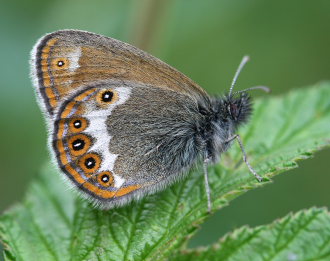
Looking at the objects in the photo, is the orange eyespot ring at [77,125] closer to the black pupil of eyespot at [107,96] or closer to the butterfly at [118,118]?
the butterfly at [118,118]

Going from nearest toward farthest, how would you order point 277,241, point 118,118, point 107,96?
point 277,241, point 107,96, point 118,118

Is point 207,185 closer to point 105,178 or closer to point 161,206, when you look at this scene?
point 161,206

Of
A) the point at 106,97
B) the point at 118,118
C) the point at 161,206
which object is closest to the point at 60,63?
the point at 106,97

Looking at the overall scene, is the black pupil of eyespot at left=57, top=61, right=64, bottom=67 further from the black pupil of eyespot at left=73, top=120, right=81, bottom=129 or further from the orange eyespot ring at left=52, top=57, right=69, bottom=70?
the black pupil of eyespot at left=73, top=120, right=81, bottom=129

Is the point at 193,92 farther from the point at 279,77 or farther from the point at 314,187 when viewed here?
the point at 279,77

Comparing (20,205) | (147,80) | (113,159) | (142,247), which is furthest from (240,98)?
(20,205)

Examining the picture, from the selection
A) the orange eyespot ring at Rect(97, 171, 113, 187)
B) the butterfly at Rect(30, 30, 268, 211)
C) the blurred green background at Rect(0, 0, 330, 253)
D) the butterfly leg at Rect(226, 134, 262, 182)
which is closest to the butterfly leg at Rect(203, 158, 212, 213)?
the butterfly at Rect(30, 30, 268, 211)
